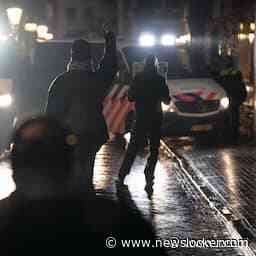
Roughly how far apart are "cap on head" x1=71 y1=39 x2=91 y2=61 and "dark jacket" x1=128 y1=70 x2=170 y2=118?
5.39 meters

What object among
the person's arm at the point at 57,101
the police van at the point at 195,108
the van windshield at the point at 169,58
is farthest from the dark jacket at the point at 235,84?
the person's arm at the point at 57,101

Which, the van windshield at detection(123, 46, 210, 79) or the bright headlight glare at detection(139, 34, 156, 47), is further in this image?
the bright headlight glare at detection(139, 34, 156, 47)

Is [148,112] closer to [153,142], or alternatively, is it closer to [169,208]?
[153,142]

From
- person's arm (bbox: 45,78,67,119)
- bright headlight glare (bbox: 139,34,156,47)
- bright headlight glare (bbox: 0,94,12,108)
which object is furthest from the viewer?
bright headlight glare (bbox: 139,34,156,47)

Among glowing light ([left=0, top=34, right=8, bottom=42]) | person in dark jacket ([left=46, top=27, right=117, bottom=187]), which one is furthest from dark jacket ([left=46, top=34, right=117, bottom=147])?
glowing light ([left=0, top=34, right=8, bottom=42])

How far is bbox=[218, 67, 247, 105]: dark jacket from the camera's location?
18.9 meters

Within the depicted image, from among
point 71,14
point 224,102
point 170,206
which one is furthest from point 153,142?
point 71,14

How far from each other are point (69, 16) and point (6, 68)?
8671cm

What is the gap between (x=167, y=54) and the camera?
2180 centimetres

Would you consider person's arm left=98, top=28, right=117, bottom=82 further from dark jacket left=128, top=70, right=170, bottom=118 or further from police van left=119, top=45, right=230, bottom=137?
police van left=119, top=45, right=230, bottom=137

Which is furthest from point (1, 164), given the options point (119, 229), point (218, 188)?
point (119, 229)

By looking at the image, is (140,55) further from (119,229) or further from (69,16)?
(69,16)

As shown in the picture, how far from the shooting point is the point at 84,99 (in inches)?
250

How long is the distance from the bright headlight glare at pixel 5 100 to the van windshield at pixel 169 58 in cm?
424
